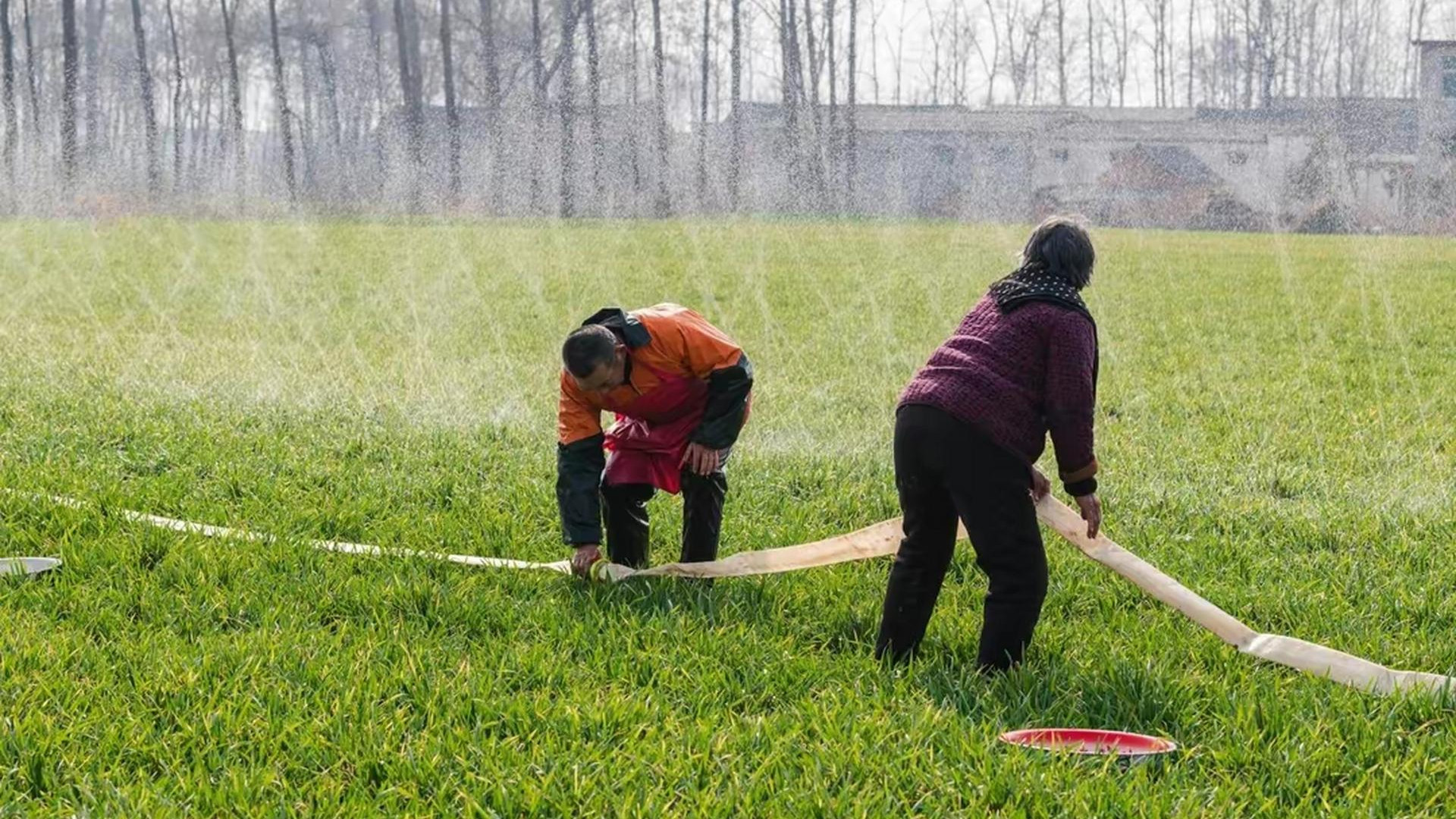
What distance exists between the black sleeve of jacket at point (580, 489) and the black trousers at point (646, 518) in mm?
279

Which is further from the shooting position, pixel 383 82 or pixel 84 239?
pixel 383 82

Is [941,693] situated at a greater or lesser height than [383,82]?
lesser

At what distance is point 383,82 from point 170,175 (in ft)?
25.1

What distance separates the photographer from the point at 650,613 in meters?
3.86

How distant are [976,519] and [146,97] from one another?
44861 mm

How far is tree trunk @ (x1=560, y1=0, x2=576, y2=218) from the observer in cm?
2175

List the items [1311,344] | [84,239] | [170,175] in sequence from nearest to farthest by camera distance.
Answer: [1311,344] < [84,239] < [170,175]

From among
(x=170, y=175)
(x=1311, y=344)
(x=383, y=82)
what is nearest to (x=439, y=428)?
(x=1311, y=344)

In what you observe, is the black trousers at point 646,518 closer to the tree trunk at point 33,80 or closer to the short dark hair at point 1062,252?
the short dark hair at point 1062,252

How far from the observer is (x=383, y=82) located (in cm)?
3322

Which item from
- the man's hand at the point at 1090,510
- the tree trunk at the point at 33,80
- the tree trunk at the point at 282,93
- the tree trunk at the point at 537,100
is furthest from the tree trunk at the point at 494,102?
the man's hand at the point at 1090,510

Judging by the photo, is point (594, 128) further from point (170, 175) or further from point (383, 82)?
point (170, 175)

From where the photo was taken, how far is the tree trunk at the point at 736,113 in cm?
2269

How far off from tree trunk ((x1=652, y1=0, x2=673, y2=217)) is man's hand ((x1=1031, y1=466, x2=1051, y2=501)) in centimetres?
1963
